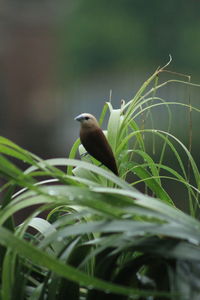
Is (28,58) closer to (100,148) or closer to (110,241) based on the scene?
(100,148)

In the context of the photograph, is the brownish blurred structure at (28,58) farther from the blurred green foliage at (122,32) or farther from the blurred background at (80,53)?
the blurred green foliage at (122,32)

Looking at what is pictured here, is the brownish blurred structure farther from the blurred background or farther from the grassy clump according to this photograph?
the grassy clump

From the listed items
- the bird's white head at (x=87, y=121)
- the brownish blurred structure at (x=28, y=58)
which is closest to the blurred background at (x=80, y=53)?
the brownish blurred structure at (x=28, y=58)

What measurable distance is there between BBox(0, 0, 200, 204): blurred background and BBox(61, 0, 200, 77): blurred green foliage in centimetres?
1

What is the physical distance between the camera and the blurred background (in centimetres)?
567

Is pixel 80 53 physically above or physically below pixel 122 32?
below

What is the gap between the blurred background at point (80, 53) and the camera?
567 centimetres

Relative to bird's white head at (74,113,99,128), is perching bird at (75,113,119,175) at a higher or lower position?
lower

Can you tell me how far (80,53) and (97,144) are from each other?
6702 millimetres

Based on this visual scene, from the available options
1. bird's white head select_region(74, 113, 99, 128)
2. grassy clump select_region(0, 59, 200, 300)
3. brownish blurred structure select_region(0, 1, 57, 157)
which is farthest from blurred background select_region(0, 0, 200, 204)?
grassy clump select_region(0, 59, 200, 300)

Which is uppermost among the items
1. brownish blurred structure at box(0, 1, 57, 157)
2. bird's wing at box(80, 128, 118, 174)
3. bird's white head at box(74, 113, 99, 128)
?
brownish blurred structure at box(0, 1, 57, 157)

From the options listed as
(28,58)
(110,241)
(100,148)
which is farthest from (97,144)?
(28,58)

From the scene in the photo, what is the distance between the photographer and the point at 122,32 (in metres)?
7.19

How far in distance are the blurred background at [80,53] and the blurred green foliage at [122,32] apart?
0.01 meters
